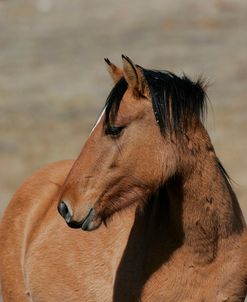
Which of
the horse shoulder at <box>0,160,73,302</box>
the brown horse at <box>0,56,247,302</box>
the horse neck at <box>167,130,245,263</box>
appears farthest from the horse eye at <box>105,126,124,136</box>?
the horse shoulder at <box>0,160,73,302</box>

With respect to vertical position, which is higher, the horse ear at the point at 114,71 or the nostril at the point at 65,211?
the horse ear at the point at 114,71

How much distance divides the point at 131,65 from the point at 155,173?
1.84 feet

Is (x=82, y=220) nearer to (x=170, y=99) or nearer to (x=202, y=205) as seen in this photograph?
(x=202, y=205)

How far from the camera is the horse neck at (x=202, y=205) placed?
5.31 meters

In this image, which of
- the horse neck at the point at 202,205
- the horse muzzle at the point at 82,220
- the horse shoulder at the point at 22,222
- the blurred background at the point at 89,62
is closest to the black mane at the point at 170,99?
the horse neck at the point at 202,205

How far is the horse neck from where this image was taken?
531cm

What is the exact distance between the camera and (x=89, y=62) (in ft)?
63.3

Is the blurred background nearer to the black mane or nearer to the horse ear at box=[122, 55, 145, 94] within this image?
the black mane

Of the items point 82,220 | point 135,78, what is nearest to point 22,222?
point 82,220

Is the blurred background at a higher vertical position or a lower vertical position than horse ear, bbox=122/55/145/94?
higher

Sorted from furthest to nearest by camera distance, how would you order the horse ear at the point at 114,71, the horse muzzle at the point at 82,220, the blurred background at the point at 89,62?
the blurred background at the point at 89,62 < the horse ear at the point at 114,71 < the horse muzzle at the point at 82,220

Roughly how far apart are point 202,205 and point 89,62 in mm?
14113

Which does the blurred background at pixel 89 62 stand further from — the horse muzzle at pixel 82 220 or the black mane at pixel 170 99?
the horse muzzle at pixel 82 220

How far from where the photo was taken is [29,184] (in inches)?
273
